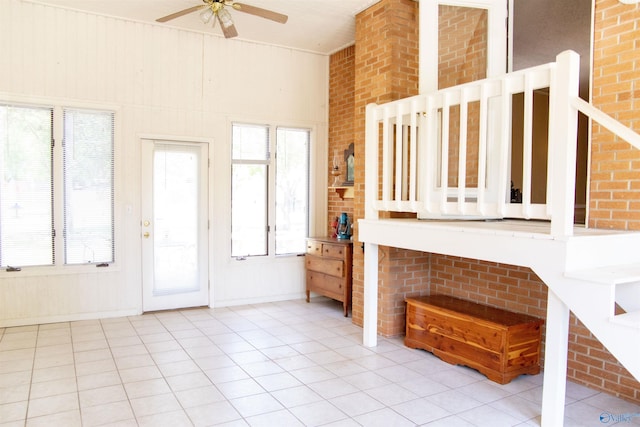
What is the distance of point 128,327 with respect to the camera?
4785 millimetres

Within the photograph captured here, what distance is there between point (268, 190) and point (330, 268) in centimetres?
137

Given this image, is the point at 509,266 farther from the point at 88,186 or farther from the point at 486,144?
the point at 88,186

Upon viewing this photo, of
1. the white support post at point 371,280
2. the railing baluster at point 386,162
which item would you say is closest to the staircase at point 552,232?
the railing baluster at point 386,162

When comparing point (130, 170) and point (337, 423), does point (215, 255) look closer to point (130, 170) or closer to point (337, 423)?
point (130, 170)

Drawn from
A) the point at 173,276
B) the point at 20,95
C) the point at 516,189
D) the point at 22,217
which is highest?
the point at 20,95

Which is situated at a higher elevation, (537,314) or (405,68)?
(405,68)

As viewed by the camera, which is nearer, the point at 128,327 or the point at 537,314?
the point at 537,314

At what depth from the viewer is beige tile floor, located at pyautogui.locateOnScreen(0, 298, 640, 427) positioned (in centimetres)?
288

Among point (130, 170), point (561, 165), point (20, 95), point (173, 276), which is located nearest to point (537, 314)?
point (561, 165)

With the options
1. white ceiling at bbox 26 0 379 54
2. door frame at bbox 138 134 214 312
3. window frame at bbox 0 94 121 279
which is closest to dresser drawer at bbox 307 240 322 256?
door frame at bbox 138 134 214 312

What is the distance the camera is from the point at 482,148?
301 cm

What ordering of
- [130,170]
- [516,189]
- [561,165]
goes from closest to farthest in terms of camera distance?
[561,165] < [516,189] < [130,170]

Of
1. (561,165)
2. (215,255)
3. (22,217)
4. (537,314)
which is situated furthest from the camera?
(215,255)

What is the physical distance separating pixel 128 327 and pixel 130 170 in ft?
5.74
